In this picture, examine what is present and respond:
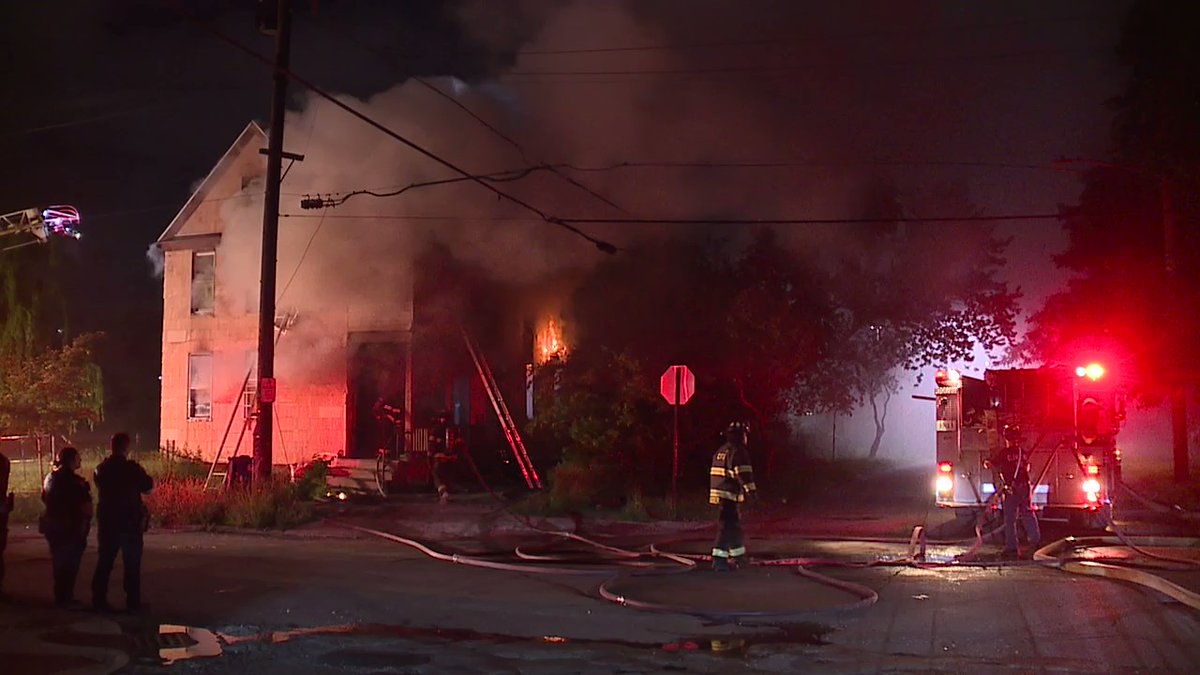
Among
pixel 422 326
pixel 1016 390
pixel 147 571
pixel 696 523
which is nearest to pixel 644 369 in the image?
pixel 696 523

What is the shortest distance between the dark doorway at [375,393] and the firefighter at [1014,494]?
10.6m

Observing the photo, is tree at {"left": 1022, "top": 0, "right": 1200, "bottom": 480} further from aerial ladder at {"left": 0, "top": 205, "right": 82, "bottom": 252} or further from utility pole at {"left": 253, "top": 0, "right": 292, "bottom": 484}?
aerial ladder at {"left": 0, "top": 205, "right": 82, "bottom": 252}

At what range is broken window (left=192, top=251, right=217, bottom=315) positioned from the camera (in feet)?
68.8

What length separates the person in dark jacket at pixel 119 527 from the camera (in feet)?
27.0

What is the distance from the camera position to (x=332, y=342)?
1941 cm

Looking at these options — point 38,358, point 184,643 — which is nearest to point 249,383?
point 38,358

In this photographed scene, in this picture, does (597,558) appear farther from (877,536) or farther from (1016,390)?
(1016,390)

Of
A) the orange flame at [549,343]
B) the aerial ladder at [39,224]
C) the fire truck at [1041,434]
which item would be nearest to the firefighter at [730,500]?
the fire truck at [1041,434]

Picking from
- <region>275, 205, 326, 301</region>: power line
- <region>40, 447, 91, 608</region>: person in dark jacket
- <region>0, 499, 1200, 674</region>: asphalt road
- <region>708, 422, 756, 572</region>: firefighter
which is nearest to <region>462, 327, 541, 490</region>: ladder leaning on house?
<region>275, 205, 326, 301</region>: power line

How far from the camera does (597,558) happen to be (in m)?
11.5

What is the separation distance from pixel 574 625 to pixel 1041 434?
7.36m

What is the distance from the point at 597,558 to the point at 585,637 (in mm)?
4224

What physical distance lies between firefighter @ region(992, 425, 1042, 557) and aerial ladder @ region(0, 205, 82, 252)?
19165 mm

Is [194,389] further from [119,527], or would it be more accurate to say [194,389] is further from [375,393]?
[119,527]
